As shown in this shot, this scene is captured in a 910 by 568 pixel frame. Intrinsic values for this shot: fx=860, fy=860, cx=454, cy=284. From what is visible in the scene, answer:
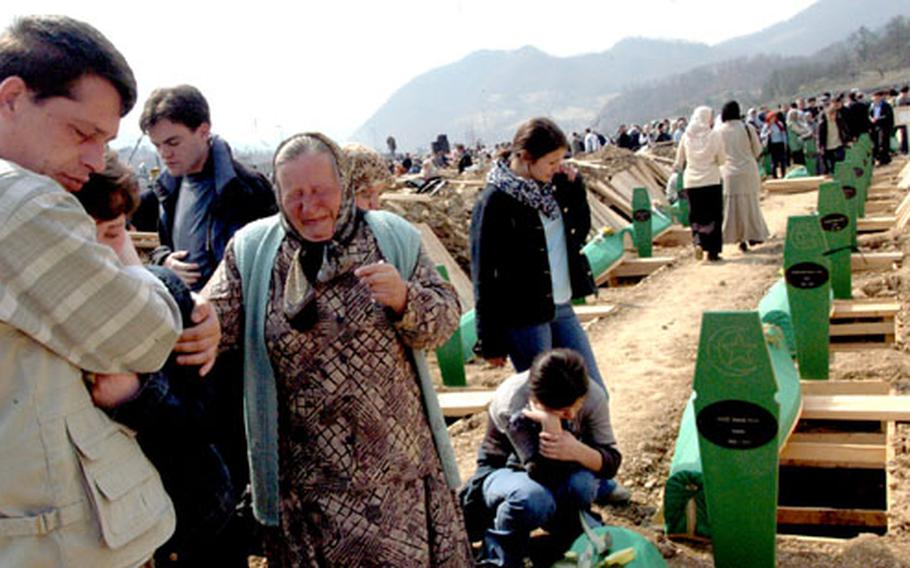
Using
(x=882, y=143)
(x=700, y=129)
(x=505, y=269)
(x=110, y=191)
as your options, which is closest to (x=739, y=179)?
(x=700, y=129)

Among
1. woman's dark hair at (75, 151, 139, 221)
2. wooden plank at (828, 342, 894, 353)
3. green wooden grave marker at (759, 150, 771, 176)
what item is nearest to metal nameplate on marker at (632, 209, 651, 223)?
wooden plank at (828, 342, 894, 353)

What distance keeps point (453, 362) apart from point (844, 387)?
Answer: 8.66 ft

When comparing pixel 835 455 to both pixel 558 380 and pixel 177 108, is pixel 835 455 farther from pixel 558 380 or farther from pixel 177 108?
pixel 177 108

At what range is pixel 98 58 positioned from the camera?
1.51m

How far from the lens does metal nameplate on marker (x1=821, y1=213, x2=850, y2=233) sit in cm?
751

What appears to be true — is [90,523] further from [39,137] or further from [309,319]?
[309,319]

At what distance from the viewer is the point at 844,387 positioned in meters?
5.50

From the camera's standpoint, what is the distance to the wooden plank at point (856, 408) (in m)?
4.64

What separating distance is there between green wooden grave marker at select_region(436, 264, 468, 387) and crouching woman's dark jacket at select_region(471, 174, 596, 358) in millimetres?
2398

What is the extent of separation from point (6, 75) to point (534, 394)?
2.32 m

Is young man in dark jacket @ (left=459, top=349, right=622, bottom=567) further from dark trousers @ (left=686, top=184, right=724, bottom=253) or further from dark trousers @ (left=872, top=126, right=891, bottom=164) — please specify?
dark trousers @ (left=872, top=126, right=891, bottom=164)

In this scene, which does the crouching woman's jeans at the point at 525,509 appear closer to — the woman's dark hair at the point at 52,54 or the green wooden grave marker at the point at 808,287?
the woman's dark hair at the point at 52,54

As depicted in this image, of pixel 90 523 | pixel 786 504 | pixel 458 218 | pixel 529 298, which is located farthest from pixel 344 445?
pixel 458 218

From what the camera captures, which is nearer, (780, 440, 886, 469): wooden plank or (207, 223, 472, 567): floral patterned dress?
(207, 223, 472, 567): floral patterned dress
